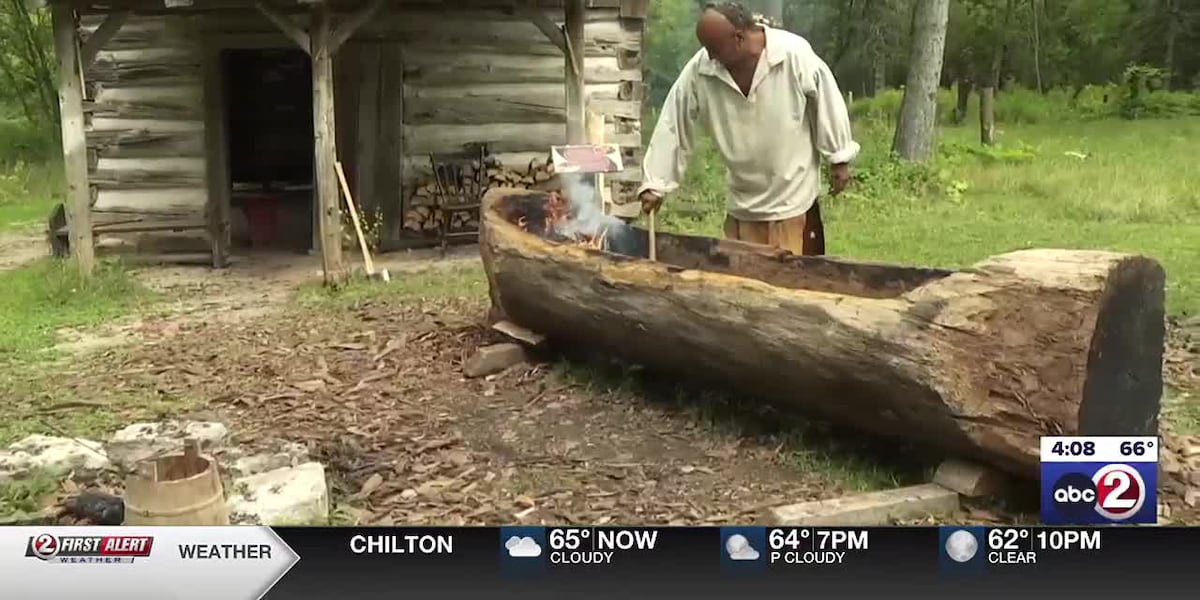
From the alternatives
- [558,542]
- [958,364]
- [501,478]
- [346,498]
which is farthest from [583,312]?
[558,542]

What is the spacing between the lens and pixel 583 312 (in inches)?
126

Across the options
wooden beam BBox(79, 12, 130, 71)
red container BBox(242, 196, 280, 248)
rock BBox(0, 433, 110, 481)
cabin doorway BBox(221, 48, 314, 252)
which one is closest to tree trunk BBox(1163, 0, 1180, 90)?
rock BBox(0, 433, 110, 481)

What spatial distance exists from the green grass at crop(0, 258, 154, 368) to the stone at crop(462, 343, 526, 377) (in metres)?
1.44

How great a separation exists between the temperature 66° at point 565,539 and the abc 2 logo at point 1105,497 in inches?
25.3

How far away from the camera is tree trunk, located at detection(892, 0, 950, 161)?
282 inches

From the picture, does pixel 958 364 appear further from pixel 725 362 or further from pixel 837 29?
pixel 837 29

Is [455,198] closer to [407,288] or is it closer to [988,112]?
[407,288]

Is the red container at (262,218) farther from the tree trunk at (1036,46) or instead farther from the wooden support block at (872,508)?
the wooden support block at (872,508)

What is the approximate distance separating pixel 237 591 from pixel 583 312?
5.76ft

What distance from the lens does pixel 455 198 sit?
6480 mm

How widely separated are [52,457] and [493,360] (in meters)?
1.39

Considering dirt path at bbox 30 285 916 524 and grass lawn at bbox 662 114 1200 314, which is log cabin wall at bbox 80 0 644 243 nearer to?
grass lawn at bbox 662 114 1200 314

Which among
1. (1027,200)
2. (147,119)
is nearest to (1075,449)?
(1027,200)

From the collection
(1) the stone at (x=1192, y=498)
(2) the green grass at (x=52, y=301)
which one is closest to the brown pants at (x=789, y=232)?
(1) the stone at (x=1192, y=498)
